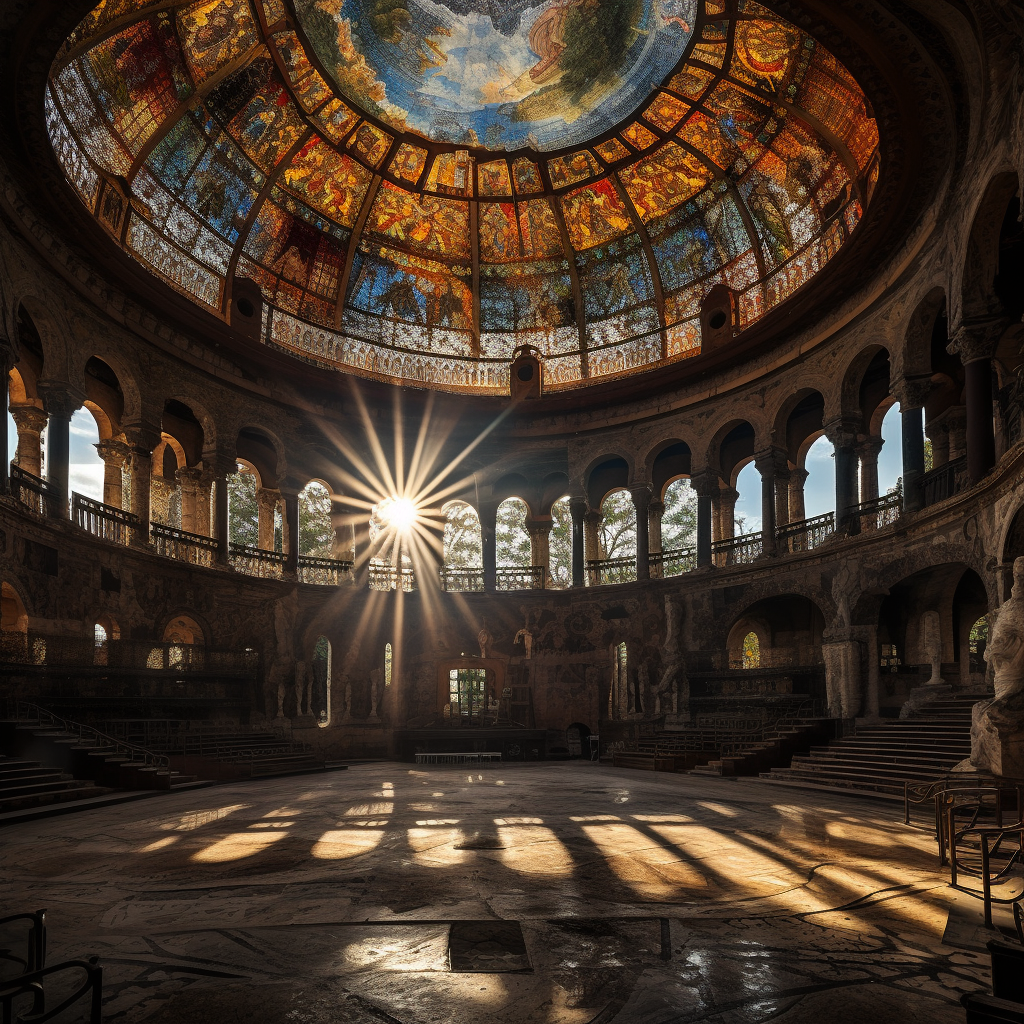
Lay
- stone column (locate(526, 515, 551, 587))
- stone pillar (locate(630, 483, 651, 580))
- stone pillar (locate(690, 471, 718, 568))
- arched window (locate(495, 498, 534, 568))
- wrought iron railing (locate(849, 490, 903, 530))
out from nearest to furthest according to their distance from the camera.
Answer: wrought iron railing (locate(849, 490, 903, 530))
stone pillar (locate(690, 471, 718, 568))
stone pillar (locate(630, 483, 651, 580))
stone column (locate(526, 515, 551, 587))
arched window (locate(495, 498, 534, 568))

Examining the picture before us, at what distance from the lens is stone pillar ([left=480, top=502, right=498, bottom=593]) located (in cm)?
2855

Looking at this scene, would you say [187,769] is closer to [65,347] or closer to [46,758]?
[46,758]

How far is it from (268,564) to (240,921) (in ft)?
68.5

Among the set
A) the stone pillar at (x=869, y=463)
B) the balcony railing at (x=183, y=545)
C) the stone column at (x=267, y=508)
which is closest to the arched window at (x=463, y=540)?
the stone column at (x=267, y=508)

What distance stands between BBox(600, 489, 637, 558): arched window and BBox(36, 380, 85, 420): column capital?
23426mm

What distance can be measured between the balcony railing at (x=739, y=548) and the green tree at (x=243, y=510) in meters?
20.7

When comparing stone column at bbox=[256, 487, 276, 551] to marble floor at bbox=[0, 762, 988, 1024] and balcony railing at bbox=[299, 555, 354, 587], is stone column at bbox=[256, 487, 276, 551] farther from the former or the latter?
marble floor at bbox=[0, 762, 988, 1024]

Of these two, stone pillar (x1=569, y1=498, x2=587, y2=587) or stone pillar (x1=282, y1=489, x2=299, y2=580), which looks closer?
stone pillar (x1=282, y1=489, x2=299, y2=580)

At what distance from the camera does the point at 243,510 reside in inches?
1470

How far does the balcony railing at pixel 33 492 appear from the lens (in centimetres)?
1756

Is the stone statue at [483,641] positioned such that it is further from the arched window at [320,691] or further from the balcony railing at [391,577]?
the arched window at [320,691]

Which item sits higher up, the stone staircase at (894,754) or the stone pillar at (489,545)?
the stone pillar at (489,545)

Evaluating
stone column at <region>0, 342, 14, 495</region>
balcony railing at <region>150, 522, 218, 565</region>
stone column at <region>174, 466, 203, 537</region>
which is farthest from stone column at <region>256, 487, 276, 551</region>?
stone column at <region>0, 342, 14, 495</region>

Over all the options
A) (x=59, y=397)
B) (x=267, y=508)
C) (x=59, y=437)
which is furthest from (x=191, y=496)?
(x=59, y=397)
